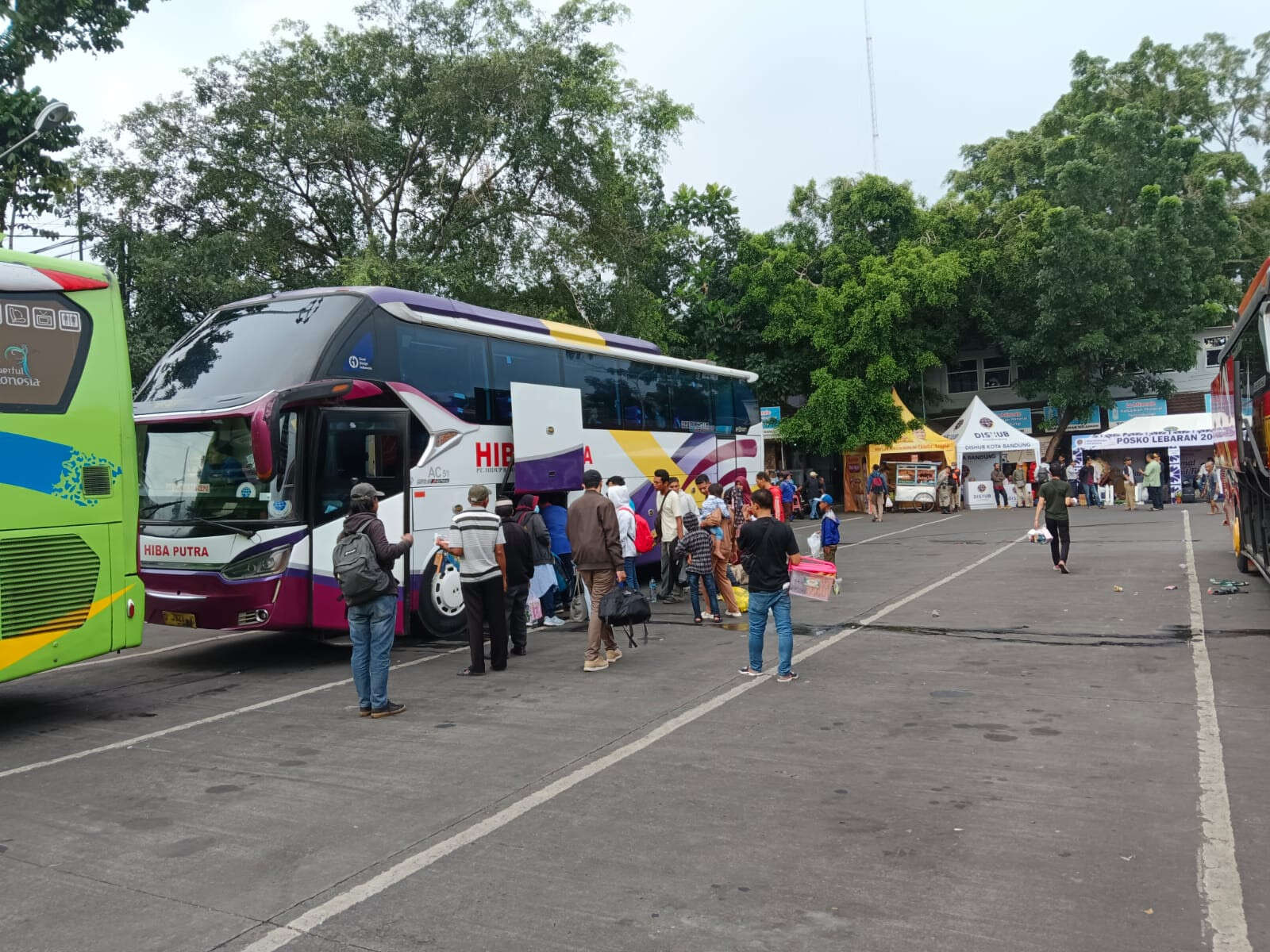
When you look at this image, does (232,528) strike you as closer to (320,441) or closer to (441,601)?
(320,441)

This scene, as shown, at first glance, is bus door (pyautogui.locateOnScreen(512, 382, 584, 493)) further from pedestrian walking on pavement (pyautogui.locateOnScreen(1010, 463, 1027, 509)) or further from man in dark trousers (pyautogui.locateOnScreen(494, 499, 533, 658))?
pedestrian walking on pavement (pyautogui.locateOnScreen(1010, 463, 1027, 509))

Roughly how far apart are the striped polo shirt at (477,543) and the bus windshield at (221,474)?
6.04ft

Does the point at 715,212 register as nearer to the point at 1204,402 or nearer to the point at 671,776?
the point at 1204,402

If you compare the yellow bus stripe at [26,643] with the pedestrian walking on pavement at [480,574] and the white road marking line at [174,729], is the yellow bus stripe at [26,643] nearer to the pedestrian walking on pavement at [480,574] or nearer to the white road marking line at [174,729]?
the white road marking line at [174,729]

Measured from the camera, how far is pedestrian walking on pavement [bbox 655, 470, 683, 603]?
1319cm

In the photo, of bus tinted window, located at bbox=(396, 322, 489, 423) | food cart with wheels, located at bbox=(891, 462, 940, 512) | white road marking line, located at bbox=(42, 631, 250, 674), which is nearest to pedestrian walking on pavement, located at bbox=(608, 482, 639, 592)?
bus tinted window, located at bbox=(396, 322, 489, 423)

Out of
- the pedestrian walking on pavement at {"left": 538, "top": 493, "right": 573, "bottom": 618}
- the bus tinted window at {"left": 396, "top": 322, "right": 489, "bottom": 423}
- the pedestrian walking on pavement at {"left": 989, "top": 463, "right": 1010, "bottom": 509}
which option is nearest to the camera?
the bus tinted window at {"left": 396, "top": 322, "right": 489, "bottom": 423}

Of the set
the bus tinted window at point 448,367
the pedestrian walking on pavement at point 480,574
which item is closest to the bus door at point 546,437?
the bus tinted window at point 448,367

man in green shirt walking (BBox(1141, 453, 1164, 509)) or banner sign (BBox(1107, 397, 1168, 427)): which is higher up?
banner sign (BBox(1107, 397, 1168, 427))

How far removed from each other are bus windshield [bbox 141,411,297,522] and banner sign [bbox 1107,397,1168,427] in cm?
3460

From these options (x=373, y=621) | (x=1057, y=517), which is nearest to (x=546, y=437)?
(x=373, y=621)

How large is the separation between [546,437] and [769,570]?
5061 mm

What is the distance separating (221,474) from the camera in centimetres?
960

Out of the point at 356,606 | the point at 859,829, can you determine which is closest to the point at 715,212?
the point at 356,606
